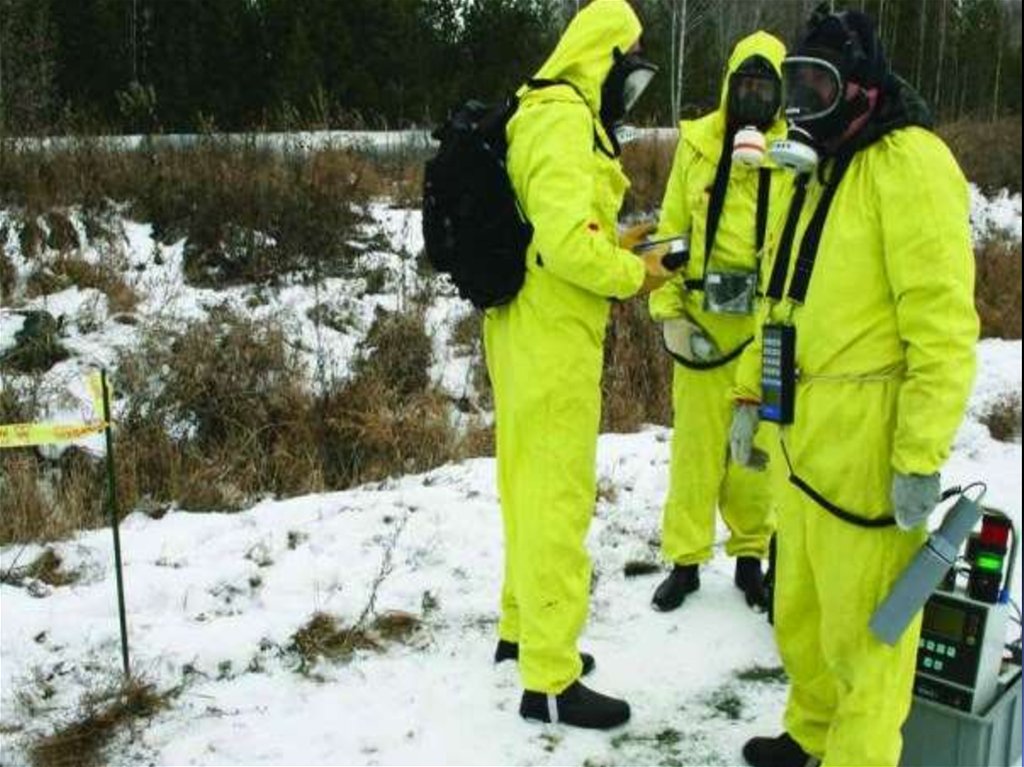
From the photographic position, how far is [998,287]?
1138cm

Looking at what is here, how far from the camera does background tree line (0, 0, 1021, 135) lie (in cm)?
839

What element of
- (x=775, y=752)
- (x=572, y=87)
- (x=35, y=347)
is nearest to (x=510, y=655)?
(x=775, y=752)

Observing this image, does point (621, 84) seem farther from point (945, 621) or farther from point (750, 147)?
point (945, 621)

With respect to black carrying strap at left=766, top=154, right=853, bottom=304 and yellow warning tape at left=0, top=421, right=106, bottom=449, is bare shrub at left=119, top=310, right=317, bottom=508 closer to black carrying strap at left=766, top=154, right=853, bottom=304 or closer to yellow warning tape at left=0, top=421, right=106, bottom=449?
yellow warning tape at left=0, top=421, right=106, bottom=449

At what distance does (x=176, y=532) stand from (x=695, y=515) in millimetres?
2453

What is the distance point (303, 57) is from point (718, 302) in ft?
33.3

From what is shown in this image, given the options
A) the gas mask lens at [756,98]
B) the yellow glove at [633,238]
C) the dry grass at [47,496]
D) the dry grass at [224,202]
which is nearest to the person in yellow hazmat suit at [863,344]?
the yellow glove at [633,238]

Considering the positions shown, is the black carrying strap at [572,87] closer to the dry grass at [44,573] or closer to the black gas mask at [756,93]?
the black gas mask at [756,93]

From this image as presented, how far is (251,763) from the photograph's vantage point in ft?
10.4

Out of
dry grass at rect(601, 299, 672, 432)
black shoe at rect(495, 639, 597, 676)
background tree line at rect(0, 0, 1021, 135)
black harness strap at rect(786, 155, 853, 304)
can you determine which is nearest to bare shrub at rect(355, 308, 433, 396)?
dry grass at rect(601, 299, 672, 432)

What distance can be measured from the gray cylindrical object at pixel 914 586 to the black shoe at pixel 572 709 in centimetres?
118

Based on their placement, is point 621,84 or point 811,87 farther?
point 621,84

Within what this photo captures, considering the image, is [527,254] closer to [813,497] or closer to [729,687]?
[813,497]

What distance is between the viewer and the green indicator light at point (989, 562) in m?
2.83
